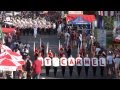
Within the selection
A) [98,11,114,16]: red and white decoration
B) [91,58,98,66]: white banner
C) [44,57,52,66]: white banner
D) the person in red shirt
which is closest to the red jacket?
the person in red shirt

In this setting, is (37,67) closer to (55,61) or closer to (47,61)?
Result: (47,61)

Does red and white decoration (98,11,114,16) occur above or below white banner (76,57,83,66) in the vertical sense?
above

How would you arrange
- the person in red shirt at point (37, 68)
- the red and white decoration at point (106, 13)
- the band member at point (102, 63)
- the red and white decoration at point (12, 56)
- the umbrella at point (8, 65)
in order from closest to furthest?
the umbrella at point (8, 65), the red and white decoration at point (12, 56), the person in red shirt at point (37, 68), the red and white decoration at point (106, 13), the band member at point (102, 63)

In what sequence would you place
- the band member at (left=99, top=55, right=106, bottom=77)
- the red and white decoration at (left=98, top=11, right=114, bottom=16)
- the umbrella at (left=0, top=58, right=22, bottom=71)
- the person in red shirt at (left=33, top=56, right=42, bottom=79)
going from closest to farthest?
the umbrella at (left=0, top=58, right=22, bottom=71) < the person in red shirt at (left=33, top=56, right=42, bottom=79) < the red and white decoration at (left=98, top=11, right=114, bottom=16) < the band member at (left=99, top=55, right=106, bottom=77)

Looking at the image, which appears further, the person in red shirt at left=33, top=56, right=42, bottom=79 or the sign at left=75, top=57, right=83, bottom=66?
the sign at left=75, top=57, right=83, bottom=66

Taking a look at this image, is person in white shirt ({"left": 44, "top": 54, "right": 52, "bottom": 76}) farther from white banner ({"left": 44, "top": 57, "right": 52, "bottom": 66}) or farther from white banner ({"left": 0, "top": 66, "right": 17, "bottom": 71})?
white banner ({"left": 0, "top": 66, "right": 17, "bottom": 71})

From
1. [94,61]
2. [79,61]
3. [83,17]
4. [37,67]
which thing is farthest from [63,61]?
[83,17]

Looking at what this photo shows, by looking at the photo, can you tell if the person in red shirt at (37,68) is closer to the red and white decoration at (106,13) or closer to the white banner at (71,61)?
the white banner at (71,61)

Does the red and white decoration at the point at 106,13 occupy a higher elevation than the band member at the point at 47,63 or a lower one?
higher

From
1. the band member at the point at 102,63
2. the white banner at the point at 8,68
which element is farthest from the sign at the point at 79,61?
the white banner at the point at 8,68

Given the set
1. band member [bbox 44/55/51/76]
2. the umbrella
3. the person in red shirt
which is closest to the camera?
the umbrella

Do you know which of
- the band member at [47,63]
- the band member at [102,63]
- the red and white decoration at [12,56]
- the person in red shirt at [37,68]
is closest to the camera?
the red and white decoration at [12,56]
